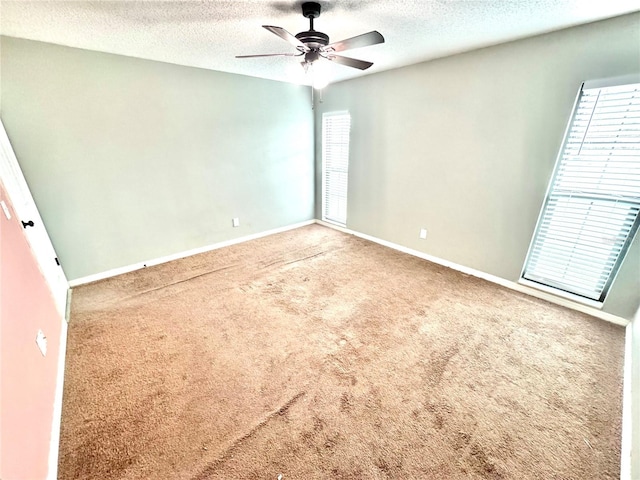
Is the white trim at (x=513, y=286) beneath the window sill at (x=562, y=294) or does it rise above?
beneath

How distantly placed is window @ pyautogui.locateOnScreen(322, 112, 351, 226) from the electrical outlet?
3706mm

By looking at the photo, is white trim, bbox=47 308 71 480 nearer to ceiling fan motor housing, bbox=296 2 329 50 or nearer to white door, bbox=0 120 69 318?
white door, bbox=0 120 69 318

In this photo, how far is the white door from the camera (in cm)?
204

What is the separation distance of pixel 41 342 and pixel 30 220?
128cm

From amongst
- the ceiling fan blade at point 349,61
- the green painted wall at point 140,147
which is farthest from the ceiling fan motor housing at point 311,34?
the green painted wall at point 140,147

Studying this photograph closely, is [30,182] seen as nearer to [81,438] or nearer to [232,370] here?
[81,438]

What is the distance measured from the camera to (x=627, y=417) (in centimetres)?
147

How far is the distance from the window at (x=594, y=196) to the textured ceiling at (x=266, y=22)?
24.8 inches

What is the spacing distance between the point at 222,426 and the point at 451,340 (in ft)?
5.67

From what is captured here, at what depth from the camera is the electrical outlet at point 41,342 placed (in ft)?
4.96

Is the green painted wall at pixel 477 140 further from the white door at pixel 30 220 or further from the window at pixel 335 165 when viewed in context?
the white door at pixel 30 220

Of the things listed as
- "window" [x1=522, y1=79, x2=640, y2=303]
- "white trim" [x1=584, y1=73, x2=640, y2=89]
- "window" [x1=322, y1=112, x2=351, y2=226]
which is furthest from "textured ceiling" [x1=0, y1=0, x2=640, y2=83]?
"window" [x1=322, y1=112, x2=351, y2=226]

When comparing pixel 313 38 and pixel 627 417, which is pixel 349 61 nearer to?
pixel 313 38

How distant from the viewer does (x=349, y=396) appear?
5.44 ft
